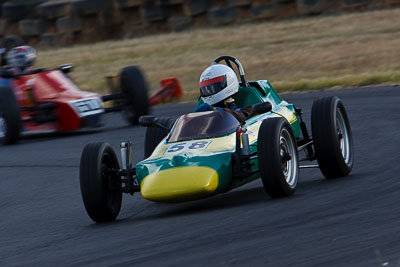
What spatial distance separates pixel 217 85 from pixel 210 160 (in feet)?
4.68

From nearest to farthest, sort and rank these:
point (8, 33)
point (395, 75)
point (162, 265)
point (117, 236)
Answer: point (162, 265)
point (117, 236)
point (395, 75)
point (8, 33)

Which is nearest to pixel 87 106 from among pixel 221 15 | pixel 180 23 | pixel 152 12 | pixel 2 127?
pixel 2 127

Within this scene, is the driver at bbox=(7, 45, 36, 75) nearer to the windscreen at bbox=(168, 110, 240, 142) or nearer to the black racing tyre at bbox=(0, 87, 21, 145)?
the black racing tyre at bbox=(0, 87, 21, 145)

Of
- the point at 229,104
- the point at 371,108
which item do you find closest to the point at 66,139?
the point at 371,108

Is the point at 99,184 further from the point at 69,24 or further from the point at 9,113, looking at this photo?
the point at 69,24

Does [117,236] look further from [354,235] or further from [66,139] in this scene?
[66,139]

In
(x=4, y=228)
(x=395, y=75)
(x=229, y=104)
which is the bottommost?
(x=395, y=75)

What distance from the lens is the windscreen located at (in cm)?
779

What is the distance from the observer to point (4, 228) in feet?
26.1

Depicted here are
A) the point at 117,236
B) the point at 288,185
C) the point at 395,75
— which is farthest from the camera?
the point at 395,75

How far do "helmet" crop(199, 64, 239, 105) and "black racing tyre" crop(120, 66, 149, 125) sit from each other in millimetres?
5707

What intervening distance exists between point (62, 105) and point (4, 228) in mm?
6083

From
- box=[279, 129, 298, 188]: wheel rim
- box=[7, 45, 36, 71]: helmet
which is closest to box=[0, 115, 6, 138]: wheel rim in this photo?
box=[7, 45, 36, 71]: helmet

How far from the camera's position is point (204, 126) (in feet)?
25.8
